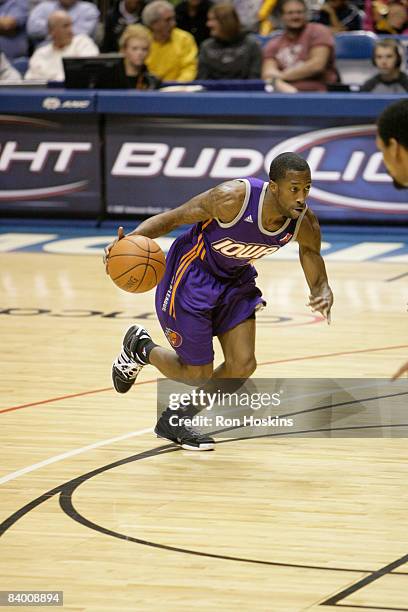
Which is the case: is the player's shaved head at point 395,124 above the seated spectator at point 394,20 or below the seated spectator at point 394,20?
above

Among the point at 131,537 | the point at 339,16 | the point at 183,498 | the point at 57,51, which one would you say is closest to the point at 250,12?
the point at 339,16

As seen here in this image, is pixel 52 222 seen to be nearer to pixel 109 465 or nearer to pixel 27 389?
pixel 27 389

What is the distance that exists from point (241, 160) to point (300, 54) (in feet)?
6.52

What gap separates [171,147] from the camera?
14.6m

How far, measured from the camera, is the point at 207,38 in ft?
56.3

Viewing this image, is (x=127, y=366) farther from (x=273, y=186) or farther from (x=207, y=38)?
(x=207, y=38)

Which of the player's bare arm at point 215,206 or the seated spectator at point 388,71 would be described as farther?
the seated spectator at point 388,71

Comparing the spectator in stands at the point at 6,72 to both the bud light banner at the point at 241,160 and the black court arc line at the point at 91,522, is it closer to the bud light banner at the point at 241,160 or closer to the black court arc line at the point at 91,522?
the bud light banner at the point at 241,160

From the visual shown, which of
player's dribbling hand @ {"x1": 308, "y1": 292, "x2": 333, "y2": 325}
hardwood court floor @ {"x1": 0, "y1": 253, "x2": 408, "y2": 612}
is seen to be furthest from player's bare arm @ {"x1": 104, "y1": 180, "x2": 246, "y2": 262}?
hardwood court floor @ {"x1": 0, "y1": 253, "x2": 408, "y2": 612}

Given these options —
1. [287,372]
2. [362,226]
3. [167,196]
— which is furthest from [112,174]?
[287,372]

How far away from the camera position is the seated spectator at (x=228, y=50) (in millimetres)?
15461

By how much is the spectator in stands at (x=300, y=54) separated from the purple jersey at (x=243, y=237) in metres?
8.45

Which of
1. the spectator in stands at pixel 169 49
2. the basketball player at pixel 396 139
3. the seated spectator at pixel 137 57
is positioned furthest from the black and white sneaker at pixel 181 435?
the spectator in stands at pixel 169 49

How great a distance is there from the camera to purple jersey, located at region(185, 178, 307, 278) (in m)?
6.58
